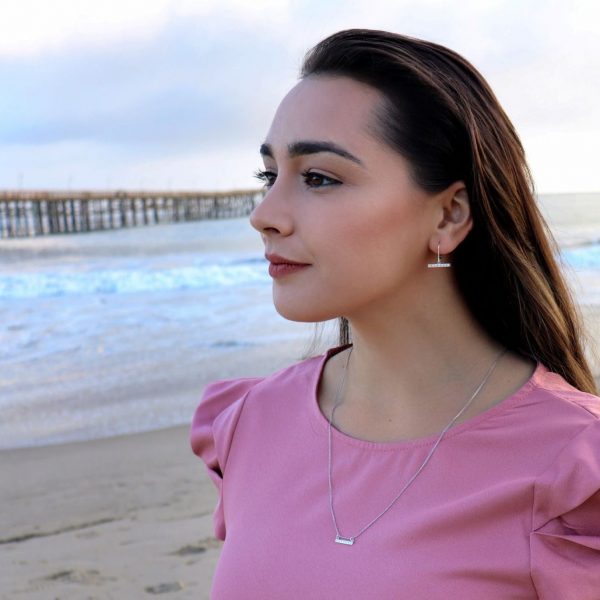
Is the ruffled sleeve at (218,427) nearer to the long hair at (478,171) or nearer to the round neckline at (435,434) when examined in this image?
the round neckline at (435,434)

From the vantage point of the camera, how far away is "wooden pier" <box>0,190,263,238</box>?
36500mm

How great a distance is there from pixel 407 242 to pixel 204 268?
60.4 ft

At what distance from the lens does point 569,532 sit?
1.52m

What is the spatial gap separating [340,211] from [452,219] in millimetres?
283

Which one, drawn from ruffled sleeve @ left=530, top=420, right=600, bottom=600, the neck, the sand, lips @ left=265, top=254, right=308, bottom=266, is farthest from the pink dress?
the sand

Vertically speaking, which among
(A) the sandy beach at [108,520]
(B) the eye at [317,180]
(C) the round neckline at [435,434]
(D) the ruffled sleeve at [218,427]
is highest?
(B) the eye at [317,180]

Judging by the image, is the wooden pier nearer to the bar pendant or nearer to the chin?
the chin

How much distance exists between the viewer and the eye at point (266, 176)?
2.08 metres

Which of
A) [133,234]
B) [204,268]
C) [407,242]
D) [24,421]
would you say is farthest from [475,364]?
[133,234]

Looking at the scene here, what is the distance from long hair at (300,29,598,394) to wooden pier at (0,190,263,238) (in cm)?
3503

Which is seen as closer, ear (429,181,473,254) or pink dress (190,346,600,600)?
pink dress (190,346,600,600)

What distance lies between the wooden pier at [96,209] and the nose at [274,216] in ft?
115

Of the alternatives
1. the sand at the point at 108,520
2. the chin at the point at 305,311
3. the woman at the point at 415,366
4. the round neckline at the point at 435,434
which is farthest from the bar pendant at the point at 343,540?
the sand at the point at 108,520

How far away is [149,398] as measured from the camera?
716 centimetres
